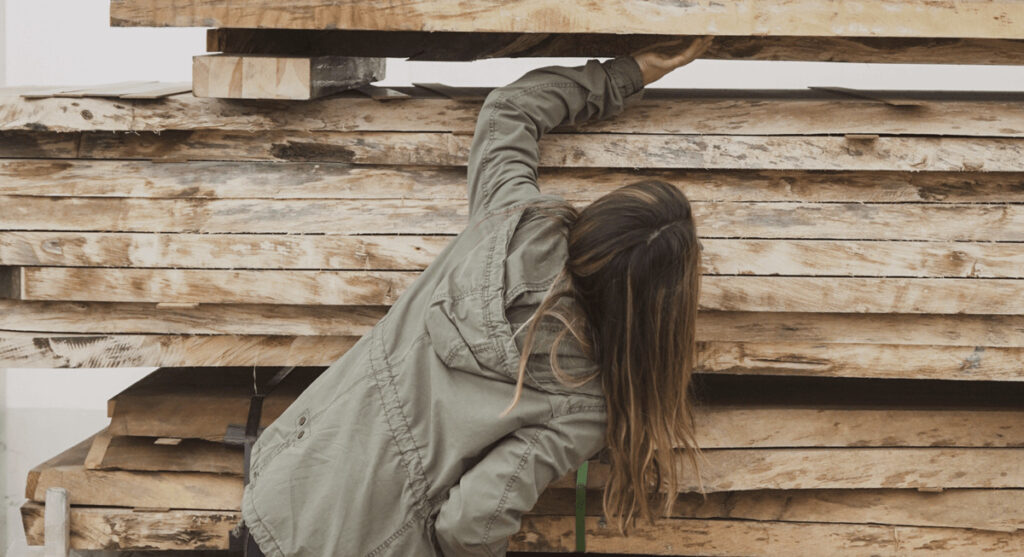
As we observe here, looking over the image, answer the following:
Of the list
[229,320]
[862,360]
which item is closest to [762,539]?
[862,360]

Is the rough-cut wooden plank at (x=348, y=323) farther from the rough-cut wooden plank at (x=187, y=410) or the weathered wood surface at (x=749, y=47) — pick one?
the weathered wood surface at (x=749, y=47)

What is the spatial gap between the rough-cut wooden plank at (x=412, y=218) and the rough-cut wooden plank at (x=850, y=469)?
2.12ft

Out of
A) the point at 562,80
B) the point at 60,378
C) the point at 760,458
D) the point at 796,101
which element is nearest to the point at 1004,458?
the point at 760,458

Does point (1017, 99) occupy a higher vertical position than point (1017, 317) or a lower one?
higher

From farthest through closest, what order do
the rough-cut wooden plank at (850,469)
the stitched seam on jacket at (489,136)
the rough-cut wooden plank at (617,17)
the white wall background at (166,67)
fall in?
the white wall background at (166,67), the rough-cut wooden plank at (850,469), the rough-cut wooden plank at (617,17), the stitched seam on jacket at (489,136)

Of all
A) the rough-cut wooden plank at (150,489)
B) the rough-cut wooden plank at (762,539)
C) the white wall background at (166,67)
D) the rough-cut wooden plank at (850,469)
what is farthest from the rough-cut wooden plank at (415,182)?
the white wall background at (166,67)

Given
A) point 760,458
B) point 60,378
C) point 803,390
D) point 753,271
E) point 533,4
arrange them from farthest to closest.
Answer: point 60,378
point 803,390
point 760,458
point 753,271
point 533,4

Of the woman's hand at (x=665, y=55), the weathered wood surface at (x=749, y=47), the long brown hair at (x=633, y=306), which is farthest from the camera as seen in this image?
the weathered wood surface at (x=749, y=47)

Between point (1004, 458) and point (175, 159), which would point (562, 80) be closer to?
point (175, 159)

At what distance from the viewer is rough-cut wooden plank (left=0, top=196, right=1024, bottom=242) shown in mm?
2811

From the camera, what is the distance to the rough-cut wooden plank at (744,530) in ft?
10.1

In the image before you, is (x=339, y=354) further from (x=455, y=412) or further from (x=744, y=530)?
(x=744, y=530)

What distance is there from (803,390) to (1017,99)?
3.50 feet

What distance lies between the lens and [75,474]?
3.08 metres
